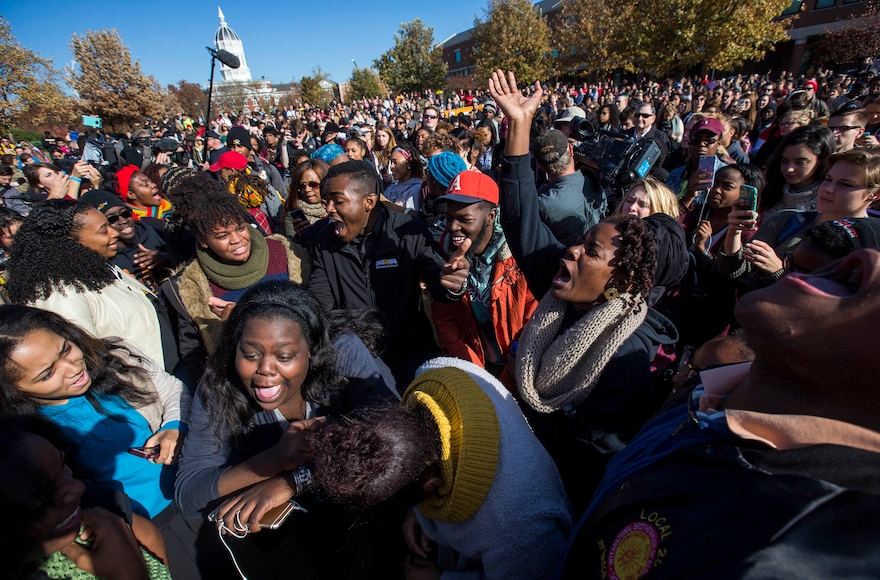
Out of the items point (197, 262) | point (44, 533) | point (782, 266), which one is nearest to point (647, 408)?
point (782, 266)

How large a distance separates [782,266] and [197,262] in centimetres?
352

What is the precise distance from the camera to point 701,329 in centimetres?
275

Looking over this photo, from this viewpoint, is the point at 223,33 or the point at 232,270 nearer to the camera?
the point at 232,270

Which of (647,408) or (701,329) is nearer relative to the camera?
(647,408)

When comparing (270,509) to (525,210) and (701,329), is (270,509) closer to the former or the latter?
(525,210)

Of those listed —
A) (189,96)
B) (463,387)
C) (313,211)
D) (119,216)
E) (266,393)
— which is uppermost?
(189,96)

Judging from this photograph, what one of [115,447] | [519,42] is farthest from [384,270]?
[519,42]

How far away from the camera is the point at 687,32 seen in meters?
20.8

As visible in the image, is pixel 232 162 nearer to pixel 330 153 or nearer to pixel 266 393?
pixel 330 153

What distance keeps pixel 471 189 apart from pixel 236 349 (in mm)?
1557

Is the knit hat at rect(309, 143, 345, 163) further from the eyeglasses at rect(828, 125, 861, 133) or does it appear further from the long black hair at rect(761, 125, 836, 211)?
the eyeglasses at rect(828, 125, 861, 133)

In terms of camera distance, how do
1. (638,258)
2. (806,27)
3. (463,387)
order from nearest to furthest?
(463,387) → (638,258) → (806,27)

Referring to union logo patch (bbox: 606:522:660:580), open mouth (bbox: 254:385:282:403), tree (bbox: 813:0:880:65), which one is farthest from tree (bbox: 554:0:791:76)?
union logo patch (bbox: 606:522:660:580)

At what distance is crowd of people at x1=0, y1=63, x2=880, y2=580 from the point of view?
0.78 metres
